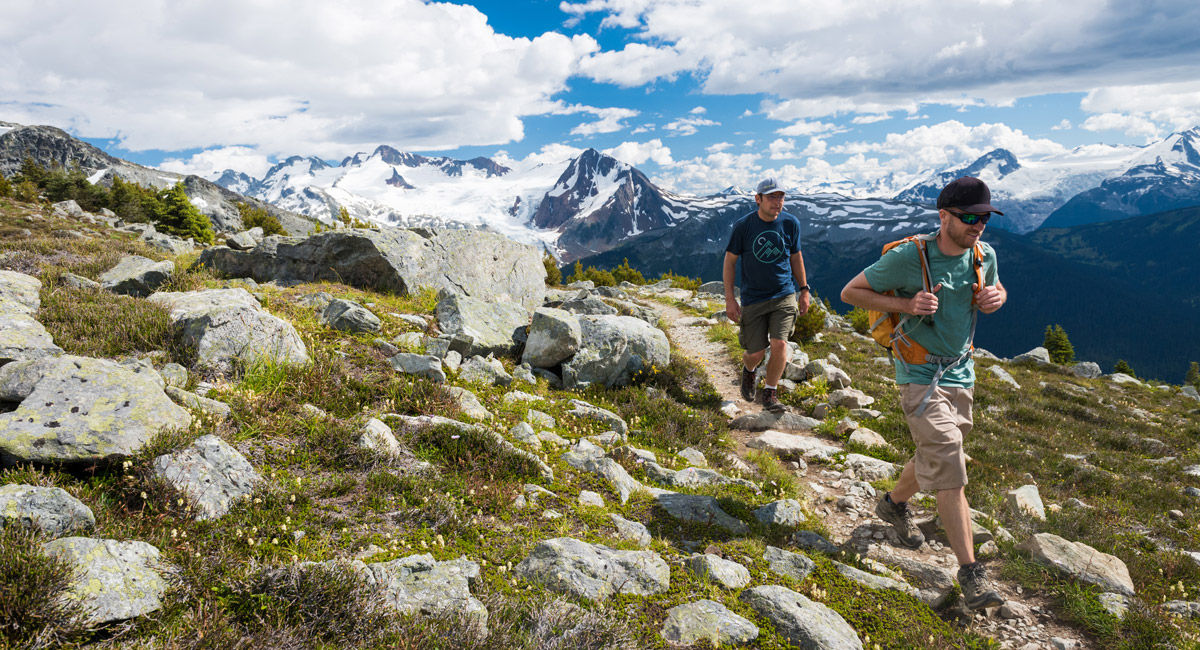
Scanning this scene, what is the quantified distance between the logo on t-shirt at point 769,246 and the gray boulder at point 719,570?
5.25 metres

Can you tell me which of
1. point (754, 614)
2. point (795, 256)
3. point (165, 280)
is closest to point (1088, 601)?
point (754, 614)

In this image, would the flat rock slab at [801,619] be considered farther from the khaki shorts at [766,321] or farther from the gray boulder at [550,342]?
the gray boulder at [550,342]

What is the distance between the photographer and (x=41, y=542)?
3047mm

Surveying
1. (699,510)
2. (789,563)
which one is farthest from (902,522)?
(699,510)

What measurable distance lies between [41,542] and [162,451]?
1226mm

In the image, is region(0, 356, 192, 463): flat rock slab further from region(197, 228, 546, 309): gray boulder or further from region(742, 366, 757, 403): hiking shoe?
region(742, 366, 757, 403): hiking shoe

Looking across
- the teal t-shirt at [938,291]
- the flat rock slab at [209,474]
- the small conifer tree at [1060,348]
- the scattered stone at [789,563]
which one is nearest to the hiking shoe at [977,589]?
the scattered stone at [789,563]

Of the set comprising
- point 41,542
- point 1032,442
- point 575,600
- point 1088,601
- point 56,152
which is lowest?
Result: point 1032,442

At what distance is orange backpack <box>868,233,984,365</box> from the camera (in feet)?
15.9

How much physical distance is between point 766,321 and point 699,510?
423 cm

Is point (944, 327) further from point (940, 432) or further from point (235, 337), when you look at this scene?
point (235, 337)

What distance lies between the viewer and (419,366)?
718cm

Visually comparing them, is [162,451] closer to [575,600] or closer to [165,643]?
[165,643]

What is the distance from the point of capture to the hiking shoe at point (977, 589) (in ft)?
14.8
